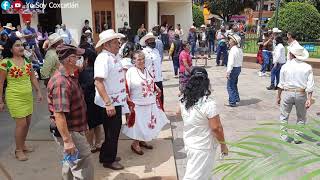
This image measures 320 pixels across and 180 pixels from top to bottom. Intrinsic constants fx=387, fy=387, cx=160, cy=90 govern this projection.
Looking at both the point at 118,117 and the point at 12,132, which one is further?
the point at 12,132

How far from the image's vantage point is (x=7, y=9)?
54.3 feet

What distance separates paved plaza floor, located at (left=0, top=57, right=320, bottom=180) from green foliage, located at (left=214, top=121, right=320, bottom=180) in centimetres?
167

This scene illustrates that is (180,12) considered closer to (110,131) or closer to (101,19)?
(101,19)

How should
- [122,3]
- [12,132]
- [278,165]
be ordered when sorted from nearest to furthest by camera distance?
[278,165] → [12,132] → [122,3]

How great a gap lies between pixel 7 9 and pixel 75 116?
14778 mm

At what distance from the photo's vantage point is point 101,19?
1875 centimetres

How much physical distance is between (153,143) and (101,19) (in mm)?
13891

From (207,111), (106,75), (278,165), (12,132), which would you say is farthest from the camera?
(12,132)

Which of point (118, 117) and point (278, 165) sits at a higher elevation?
point (278, 165)

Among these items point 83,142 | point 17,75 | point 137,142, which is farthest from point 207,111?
point 17,75

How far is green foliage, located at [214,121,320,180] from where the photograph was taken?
29.7 inches

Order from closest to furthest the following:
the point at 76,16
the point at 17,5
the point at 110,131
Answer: the point at 110,131, the point at 17,5, the point at 76,16

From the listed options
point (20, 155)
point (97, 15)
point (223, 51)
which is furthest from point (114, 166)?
point (97, 15)

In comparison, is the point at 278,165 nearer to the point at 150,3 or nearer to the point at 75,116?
the point at 75,116
